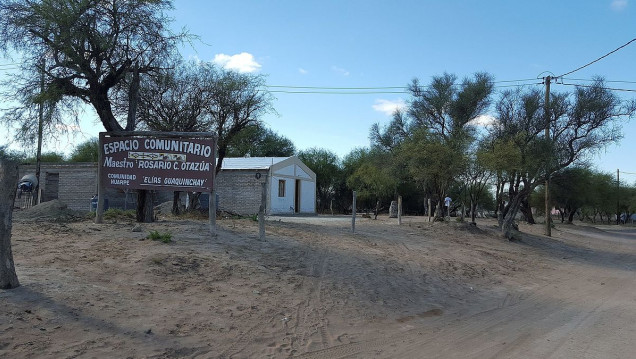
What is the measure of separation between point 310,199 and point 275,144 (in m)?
16.2

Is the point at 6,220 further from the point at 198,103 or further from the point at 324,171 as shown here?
the point at 324,171

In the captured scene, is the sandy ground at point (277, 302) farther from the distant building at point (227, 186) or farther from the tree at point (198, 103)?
the distant building at point (227, 186)

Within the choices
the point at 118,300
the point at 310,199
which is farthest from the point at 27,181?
the point at 118,300

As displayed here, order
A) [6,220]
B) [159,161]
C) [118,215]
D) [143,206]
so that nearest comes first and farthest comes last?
[6,220] → [159,161] → [143,206] → [118,215]

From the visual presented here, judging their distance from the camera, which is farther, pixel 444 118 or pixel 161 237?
pixel 444 118

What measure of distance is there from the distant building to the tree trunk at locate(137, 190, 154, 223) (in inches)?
595

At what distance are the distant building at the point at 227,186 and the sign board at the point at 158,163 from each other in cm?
1647

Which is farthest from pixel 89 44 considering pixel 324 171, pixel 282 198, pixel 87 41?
pixel 324 171

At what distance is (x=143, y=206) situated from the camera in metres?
14.1

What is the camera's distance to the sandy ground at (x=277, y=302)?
5805mm

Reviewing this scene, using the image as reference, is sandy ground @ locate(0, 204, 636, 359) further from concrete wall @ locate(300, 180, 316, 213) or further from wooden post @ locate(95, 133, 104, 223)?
concrete wall @ locate(300, 180, 316, 213)

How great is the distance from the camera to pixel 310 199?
39.8m

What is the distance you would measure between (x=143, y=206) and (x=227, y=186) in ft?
63.8

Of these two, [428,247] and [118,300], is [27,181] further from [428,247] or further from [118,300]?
[118,300]
